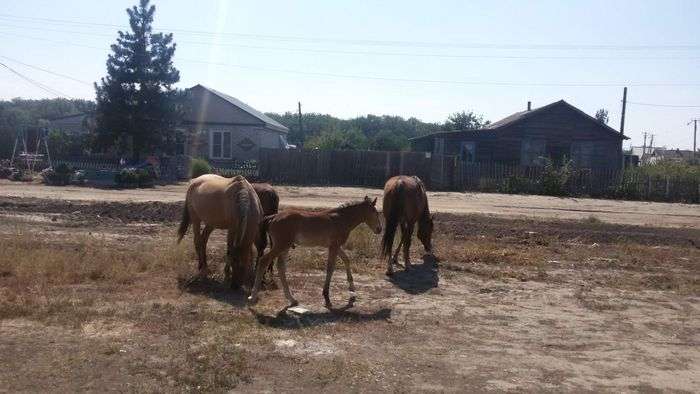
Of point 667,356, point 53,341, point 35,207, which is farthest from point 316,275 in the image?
point 35,207

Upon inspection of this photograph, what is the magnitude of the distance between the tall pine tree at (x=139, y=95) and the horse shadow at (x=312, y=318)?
3054cm

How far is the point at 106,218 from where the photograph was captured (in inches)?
682

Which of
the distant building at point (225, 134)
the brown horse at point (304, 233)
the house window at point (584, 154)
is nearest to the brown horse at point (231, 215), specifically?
the brown horse at point (304, 233)

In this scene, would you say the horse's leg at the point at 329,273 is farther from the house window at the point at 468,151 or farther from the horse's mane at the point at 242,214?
the house window at the point at 468,151

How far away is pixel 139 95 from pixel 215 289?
2973 centimetres

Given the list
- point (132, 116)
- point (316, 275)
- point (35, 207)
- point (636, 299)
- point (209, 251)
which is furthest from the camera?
point (132, 116)

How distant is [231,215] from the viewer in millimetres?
9688

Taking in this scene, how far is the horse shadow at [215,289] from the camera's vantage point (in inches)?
351

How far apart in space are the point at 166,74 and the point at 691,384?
35.2 m

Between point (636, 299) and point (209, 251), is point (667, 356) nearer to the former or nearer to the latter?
point (636, 299)

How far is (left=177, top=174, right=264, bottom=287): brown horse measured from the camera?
9211 millimetres

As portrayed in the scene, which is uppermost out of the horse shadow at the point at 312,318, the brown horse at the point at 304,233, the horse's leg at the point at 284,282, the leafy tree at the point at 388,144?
the leafy tree at the point at 388,144

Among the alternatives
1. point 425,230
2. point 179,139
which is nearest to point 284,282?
point 425,230

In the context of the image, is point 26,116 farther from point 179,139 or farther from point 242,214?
point 242,214
